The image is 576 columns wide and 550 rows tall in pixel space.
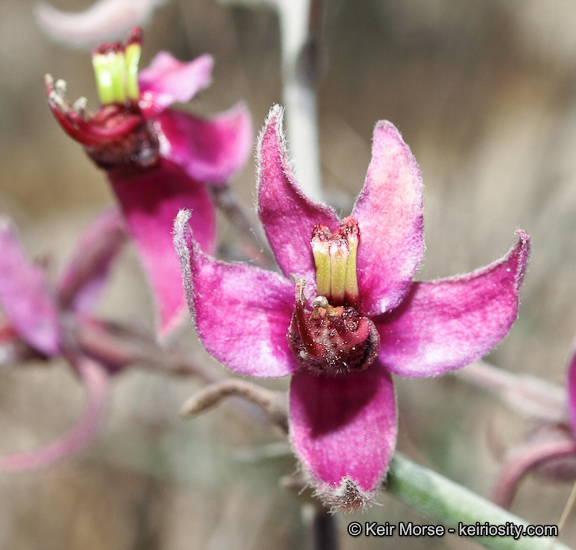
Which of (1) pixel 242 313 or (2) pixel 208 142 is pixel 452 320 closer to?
(1) pixel 242 313

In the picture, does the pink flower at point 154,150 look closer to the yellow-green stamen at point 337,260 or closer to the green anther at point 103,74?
the green anther at point 103,74

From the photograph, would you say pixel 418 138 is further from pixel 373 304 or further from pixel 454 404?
pixel 373 304

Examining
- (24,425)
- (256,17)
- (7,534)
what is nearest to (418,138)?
(256,17)

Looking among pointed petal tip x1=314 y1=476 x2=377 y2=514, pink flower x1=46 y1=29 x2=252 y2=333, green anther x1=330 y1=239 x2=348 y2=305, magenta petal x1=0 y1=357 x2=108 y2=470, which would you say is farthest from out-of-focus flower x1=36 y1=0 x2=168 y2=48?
Answer: pointed petal tip x1=314 y1=476 x2=377 y2=514

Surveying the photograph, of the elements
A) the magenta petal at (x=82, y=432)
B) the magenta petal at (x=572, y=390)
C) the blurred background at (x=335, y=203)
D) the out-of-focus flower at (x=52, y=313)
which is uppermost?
the magenta petal at (x=572, y=390)

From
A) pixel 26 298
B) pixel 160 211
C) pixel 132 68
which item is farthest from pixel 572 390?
pixel 26 298

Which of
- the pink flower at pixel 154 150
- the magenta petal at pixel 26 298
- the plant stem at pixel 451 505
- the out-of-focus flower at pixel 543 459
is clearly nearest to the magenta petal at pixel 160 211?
the pink flower at pixel 154 150

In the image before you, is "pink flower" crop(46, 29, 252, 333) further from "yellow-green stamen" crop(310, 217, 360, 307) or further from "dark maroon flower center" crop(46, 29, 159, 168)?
"yellow-green stamen" crop(310, 217, 360, 307)
